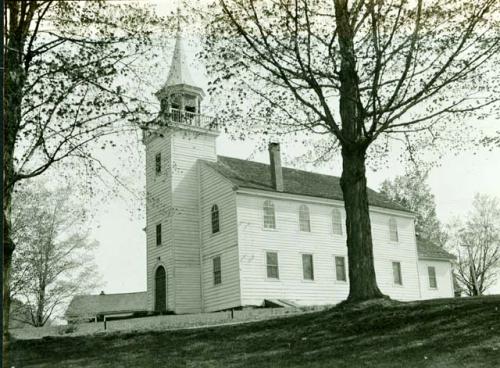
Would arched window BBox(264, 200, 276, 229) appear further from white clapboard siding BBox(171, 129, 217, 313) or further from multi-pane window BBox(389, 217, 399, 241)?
multi-pane window BBox(389, 217, 399, 241)

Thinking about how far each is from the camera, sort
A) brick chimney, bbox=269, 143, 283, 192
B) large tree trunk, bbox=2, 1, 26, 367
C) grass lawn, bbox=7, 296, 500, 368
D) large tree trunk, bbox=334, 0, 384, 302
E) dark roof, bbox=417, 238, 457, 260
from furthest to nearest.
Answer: dark roof, bbox=417, 238, 457, 260
brick chimney, bbox=269, 143, 283, 192
large tree trunk, bbox=334, 0, 384, 302
grass lawn, bbox=7, 296, 500, 368
large tree trunk, bbox=2, 1, 26, 367

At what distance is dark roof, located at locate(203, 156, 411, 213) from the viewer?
34688 mm

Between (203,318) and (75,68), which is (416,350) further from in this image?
(203,318)

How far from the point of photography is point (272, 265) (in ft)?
110

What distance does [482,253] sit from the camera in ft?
182

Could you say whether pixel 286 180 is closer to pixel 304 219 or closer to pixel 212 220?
pixel 304 219

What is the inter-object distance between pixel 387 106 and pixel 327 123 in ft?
5.45

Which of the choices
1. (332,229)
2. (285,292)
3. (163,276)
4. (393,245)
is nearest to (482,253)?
(393,245)

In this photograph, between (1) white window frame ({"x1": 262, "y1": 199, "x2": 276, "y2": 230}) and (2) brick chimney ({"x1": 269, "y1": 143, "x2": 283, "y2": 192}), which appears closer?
(1) white window frame ({"x1": 262, "y1": 199, "x2": 276, "y2": 230})

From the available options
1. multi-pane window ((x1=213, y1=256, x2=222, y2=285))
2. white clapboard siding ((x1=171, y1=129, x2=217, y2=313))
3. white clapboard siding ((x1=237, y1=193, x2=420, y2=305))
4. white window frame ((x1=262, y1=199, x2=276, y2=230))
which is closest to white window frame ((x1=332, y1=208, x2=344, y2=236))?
white clapboard siding ((x1=237, y1=193, x2=420, y2=305))

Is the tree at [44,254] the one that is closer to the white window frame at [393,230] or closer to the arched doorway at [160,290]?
the arched doorway at [160,290]

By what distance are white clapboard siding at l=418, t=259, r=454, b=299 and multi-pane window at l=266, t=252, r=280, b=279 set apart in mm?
13704

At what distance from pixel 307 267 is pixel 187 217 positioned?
751cm

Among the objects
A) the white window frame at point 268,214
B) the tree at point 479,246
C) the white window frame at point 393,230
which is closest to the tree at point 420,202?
the tree at point 479,246
